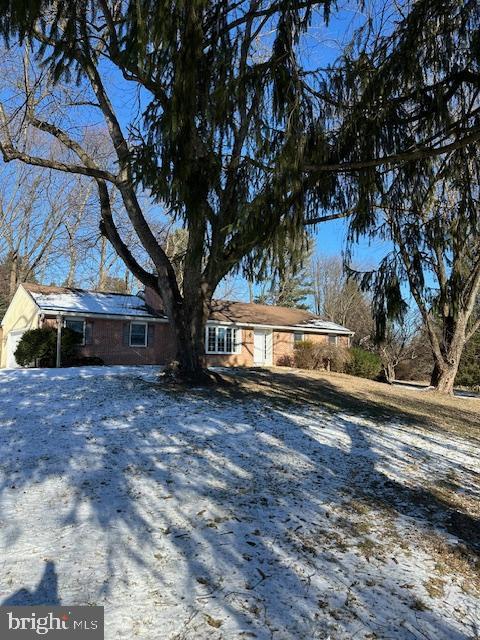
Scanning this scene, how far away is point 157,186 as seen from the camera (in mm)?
5098

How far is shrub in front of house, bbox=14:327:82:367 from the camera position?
56.1ft

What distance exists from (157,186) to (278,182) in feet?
4.35

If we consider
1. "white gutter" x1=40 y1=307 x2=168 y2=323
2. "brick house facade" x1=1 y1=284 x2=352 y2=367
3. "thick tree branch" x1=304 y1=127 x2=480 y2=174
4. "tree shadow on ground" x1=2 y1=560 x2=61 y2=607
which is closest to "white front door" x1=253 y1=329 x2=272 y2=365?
"brick house facade" x1=1 y1=284 x2=352 y2=367

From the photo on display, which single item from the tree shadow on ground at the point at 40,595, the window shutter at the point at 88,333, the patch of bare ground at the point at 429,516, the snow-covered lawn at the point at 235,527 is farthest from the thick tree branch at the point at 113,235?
the window shutter at the point at 88,333

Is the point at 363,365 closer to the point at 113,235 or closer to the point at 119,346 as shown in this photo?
the point at 119,346

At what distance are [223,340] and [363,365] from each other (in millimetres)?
6895

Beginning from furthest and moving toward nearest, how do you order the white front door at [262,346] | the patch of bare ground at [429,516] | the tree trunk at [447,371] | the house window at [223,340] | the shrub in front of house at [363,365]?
the white front door at [262,346] < the house window at [223,340] < the shrub in front of house at [363,365] < the tree trunk at [447,371] < the patch of bare ground at [429,516]

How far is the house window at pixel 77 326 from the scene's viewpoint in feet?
62.1

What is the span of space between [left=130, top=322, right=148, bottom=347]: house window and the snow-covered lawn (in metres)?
13.6

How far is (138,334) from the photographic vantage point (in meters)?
20.8

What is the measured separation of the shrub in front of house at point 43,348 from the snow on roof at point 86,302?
1.22 metres

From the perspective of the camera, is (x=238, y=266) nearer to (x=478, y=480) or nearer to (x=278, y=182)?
(x=278, y=182)

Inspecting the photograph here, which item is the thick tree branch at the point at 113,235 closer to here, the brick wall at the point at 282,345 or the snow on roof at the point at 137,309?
the snow on roof at the point at 137,309

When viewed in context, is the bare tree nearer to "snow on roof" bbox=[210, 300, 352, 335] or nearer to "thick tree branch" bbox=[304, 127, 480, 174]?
"snow on roof" bbox=[210, 300, 352, 335]
